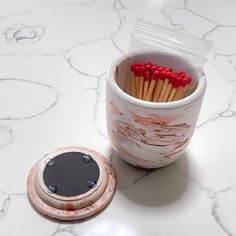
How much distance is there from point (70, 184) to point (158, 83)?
0.38 feet

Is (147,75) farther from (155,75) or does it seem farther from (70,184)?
(70,184)

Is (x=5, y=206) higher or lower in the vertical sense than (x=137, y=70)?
lower

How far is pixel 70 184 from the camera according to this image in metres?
0.36

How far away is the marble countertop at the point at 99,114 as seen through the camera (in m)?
0.36

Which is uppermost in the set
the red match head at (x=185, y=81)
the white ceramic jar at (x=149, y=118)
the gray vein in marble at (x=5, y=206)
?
the red match head at (x=185, y=81)

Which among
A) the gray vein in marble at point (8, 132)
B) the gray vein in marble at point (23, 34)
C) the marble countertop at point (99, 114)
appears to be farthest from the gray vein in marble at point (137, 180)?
the gray vein in marble at point (23, 34)

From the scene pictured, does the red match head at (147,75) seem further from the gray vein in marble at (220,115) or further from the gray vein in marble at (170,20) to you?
the gray vein in marble at (170,20)

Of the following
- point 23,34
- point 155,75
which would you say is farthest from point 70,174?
point 23,34

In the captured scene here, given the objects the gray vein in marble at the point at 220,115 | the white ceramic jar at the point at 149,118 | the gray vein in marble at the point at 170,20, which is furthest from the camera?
the gray vein in marble at the point at 170,20

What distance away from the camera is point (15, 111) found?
0.45 meters

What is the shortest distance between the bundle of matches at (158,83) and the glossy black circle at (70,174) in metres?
0.08

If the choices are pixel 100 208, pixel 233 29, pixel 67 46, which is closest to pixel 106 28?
pixel 67 46

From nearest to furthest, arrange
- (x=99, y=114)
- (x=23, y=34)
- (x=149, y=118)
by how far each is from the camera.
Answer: (x=149, y=118) < (x=99, y=114) < (x=23, y=34)

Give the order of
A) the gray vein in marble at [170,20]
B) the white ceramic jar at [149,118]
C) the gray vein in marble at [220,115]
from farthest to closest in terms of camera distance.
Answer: the gray vein in marble at [170,20] → the gray vein in marble at [220,115] → the white ceramic jar at [149,118]
